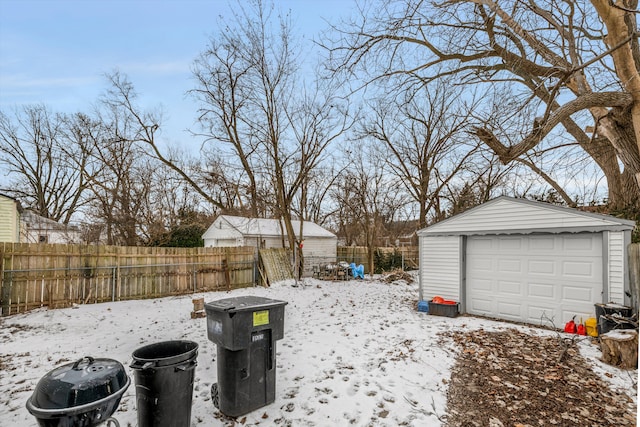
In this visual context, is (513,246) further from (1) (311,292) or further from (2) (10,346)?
(2) (10,346)

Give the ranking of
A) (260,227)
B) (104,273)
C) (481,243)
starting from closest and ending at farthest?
(481,243) → (104,273) → (260,227)

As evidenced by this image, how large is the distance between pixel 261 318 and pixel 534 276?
671 cm

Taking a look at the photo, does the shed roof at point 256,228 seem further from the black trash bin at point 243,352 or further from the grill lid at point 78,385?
the grill lid at point 78,385

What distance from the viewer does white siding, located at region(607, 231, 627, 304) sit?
20.3ft

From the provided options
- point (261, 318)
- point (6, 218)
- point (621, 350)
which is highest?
point (6, 218)

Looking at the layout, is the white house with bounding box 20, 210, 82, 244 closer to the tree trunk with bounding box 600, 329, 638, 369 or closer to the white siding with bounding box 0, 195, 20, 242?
the white siding with bounding box 0, 195, 20, 242

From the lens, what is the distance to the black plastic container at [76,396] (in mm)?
2064

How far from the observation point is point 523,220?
292 inches

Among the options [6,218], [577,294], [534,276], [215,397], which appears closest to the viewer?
[215,397]

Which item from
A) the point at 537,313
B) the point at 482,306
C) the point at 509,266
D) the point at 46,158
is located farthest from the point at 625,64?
the point at 46,158

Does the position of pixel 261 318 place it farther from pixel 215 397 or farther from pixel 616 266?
pixel 616 266

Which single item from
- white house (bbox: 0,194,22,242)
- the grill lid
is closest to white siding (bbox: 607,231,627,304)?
the grill lid

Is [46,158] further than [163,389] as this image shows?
Yes

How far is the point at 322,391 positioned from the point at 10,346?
18.1ft
